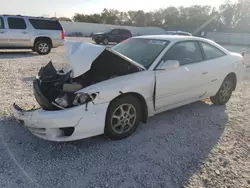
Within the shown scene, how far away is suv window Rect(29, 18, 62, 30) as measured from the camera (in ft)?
37.6

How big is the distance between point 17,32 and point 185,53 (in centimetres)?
934

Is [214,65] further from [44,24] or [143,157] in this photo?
[44,24]

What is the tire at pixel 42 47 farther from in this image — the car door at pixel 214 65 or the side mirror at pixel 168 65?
the side mirror at pixel 168 65

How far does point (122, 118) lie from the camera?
3.42 meters

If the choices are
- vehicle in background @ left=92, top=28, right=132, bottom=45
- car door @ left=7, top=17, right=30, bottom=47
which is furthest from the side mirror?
vehicle in background @ left=92, top=28, right=132, bottom=45

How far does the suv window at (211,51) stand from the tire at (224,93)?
590 millimetres

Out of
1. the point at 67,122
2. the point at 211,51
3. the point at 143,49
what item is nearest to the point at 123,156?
the point at 67,122

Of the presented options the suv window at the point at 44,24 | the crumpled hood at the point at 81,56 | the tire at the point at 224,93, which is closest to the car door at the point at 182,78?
the tire at the point at 224,93

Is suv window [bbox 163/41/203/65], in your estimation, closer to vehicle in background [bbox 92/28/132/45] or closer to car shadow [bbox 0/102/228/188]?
car shadow [bbox 0/102/228/188]

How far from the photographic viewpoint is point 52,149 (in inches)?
126

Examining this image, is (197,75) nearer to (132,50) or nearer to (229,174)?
(132,50)

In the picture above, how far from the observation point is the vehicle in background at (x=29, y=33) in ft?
35.3

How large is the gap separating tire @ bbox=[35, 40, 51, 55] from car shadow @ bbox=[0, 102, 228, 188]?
8.59m

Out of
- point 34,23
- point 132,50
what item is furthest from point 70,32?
point 132,50
